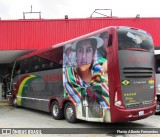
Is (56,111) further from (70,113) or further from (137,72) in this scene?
(137,72)

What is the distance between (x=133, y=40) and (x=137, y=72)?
1.09m

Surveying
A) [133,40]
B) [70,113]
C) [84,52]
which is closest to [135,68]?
[133,40]

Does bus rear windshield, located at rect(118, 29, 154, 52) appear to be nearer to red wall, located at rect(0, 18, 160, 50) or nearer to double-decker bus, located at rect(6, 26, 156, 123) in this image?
double-decker bus, located at rect(6, 26, 156, 123)

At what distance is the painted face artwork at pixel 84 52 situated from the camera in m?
10.3

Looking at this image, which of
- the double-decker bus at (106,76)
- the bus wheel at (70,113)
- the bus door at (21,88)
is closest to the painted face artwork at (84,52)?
the double-decker bus at (106,76)

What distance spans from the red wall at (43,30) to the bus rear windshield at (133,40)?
8528 millimetres

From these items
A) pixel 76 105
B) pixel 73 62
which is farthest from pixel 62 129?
pixel 73 62

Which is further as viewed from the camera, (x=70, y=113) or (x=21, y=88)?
(x=21, y=88)

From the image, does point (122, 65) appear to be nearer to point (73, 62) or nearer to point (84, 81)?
point (84, 81)

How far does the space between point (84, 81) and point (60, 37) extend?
8.42 m

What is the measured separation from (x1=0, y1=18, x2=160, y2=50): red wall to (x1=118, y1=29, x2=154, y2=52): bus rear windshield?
8528 mm

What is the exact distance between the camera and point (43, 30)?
18.6 m

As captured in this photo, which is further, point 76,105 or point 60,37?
point 60,37

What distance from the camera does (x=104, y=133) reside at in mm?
9680
